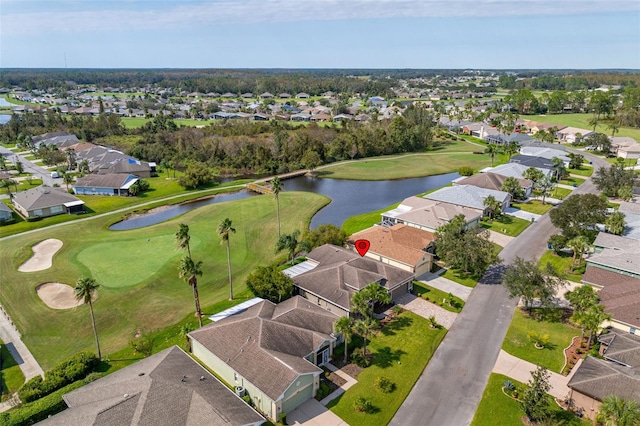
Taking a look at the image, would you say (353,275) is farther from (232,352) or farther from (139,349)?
(139,349)

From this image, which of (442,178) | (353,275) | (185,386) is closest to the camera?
(185,386)

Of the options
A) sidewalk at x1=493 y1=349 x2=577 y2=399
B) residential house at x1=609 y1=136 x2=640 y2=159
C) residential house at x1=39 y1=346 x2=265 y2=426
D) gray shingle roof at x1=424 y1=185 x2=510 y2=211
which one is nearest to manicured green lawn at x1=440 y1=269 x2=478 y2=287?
sidewalk at x1=493 y1=349 x2=577 y2=399

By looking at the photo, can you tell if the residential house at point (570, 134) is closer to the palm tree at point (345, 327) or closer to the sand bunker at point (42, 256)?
the palm tree at point (345, 327)

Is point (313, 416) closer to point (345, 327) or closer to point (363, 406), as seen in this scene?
point (363, 406)

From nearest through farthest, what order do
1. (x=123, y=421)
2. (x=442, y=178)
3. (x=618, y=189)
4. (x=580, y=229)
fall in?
(x=123, y=421)
(x=580, y=229)
(x=618, y=189)
(x=442, y=178)

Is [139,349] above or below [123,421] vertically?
below

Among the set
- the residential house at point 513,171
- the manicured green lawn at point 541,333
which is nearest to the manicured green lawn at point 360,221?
the manicured green lawn at point 541,333

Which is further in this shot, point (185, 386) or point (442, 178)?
point (442, 178)

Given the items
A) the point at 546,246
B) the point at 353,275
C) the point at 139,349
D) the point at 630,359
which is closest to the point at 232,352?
the point at 139,349
